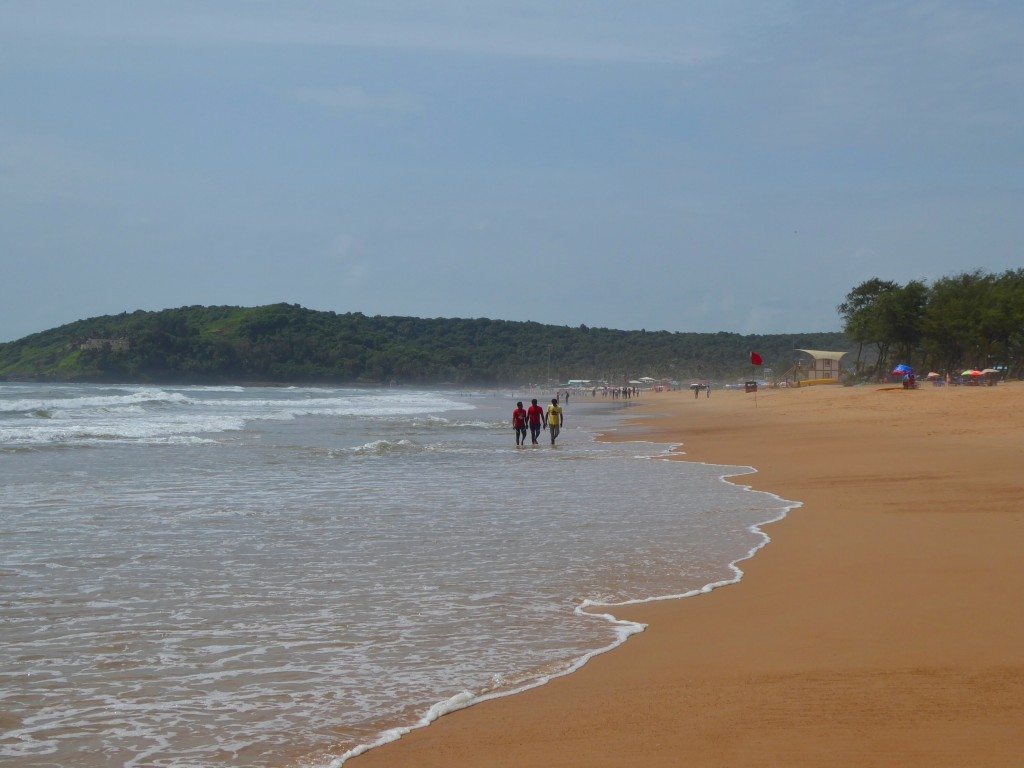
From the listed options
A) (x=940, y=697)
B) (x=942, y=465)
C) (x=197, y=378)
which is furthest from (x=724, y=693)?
(x=197, y=378)

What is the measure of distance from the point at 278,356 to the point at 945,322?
122 m

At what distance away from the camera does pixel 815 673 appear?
4.82 metres

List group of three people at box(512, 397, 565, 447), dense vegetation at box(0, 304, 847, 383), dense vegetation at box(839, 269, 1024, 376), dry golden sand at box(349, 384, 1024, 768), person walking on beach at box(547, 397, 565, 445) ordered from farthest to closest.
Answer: dense vegetation at box(0, 304, 847, 383)
dense vegetation at box(839, 269, 1024, 376)
person walking on beach at box(547, 397, 565, 445)
group of three people at box(512, 397, 565, 447)
dry golden sand at box(349, 384, 1024, 768)

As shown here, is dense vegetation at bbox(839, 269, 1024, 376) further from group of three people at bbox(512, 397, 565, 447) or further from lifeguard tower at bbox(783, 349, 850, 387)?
group of three people at bbox(512, 397, 565, 447)

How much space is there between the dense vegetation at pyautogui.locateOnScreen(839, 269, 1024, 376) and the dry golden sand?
5986 centimetres

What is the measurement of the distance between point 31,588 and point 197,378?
506 ft

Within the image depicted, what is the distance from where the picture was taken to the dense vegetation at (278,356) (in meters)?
152

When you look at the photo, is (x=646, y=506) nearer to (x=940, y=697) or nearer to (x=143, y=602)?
(x=143, y=602)

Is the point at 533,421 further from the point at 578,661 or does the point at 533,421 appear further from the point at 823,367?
the point at 823,367

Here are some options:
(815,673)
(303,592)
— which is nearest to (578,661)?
(815,673)

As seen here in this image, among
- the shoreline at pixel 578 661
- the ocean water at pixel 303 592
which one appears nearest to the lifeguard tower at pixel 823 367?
the ocean water at pixel 303 592

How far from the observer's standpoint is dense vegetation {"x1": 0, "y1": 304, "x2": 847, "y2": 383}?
15188 centimetres

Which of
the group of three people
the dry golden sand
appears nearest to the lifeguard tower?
the group of three people

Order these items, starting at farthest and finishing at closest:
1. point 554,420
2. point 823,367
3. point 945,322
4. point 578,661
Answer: point 823,367, point 945,322, point 554,420, point 578,661
